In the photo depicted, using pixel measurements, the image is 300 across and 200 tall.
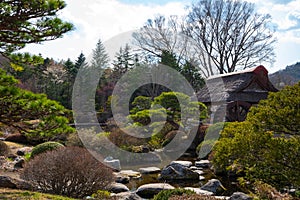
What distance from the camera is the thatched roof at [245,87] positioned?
17.8m

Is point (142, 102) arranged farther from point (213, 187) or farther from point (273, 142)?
point (273, 142)

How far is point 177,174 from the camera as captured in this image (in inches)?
375

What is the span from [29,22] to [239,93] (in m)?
15.2

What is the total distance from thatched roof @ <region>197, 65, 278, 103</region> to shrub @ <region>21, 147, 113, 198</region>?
1295 cm

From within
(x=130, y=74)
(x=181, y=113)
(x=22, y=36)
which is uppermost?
(x=130, y=74)

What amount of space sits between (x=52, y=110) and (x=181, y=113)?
12.1 m

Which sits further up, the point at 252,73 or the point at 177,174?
the point at 252,73

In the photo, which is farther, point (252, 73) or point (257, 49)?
point (257, 49)

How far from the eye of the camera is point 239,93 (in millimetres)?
17875

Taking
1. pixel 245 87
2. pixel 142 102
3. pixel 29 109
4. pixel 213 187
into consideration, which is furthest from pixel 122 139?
pixel 29 109

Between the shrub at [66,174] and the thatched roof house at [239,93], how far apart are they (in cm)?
1264

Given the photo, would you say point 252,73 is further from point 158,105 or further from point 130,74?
point 130,74

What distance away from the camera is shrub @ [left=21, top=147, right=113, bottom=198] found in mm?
5914

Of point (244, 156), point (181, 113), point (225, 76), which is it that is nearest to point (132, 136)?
point (181, 113)
